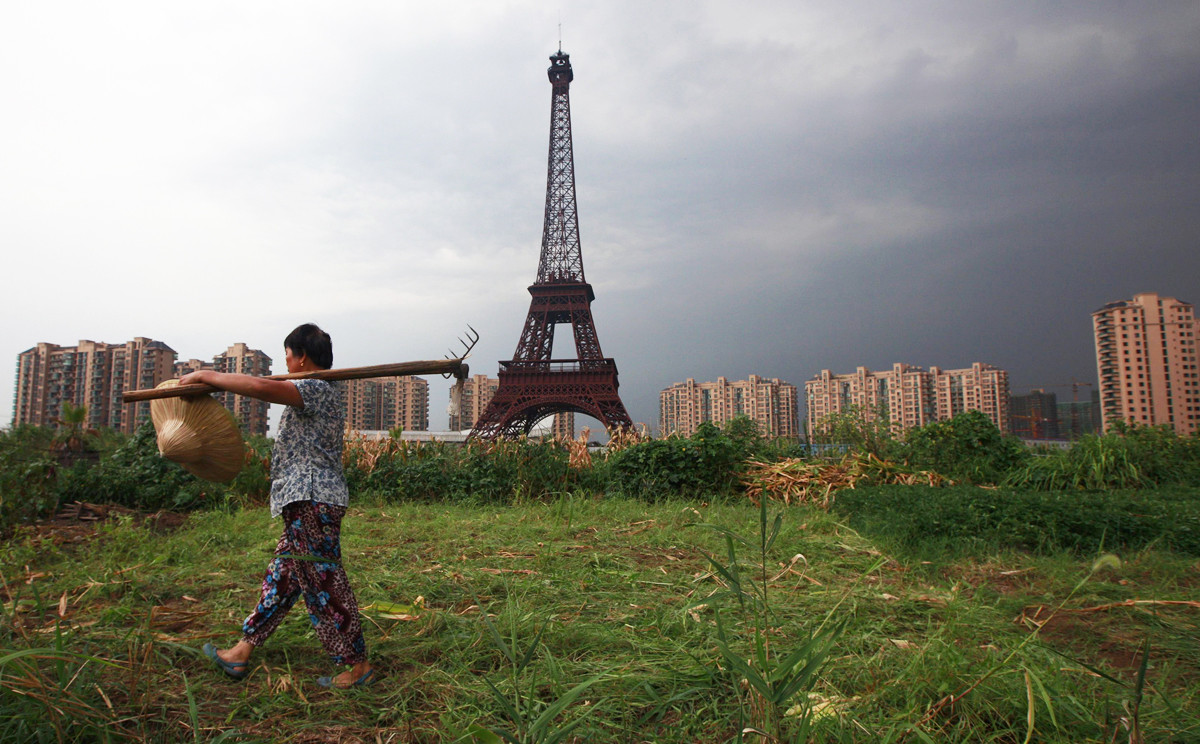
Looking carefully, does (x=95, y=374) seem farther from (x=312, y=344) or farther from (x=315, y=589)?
(x=315, y=589)

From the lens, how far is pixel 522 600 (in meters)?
2.50

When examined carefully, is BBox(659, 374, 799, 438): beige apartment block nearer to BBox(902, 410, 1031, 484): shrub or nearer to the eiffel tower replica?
the eiffel tower replica

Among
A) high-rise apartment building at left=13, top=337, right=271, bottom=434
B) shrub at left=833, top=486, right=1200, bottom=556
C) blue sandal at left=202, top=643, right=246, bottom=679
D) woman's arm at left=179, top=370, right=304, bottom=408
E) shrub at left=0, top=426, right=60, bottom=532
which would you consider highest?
high-rise apartment building at left=13, top=337, right=271, bottom=434

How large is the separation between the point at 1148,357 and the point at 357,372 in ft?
59.5

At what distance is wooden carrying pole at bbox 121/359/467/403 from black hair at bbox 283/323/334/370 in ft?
0.40

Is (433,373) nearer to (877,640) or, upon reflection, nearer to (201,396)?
(201,396)

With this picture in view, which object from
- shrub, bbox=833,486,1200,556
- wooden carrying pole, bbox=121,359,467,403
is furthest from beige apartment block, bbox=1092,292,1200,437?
wooden carrying pole, bbox=121,359,467,403

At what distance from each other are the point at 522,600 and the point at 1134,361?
58.0ft

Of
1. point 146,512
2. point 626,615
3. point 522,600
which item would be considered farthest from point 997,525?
point 146,512

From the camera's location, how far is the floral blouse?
6.80 feet

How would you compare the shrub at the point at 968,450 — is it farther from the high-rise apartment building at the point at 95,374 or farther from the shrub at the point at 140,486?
the high-rise apartment building at the point at 95,374

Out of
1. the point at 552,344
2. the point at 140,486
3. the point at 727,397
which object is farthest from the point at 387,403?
the point at 140,486

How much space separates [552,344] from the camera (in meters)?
26.8

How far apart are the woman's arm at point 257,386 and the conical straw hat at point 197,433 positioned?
0.37 feet
